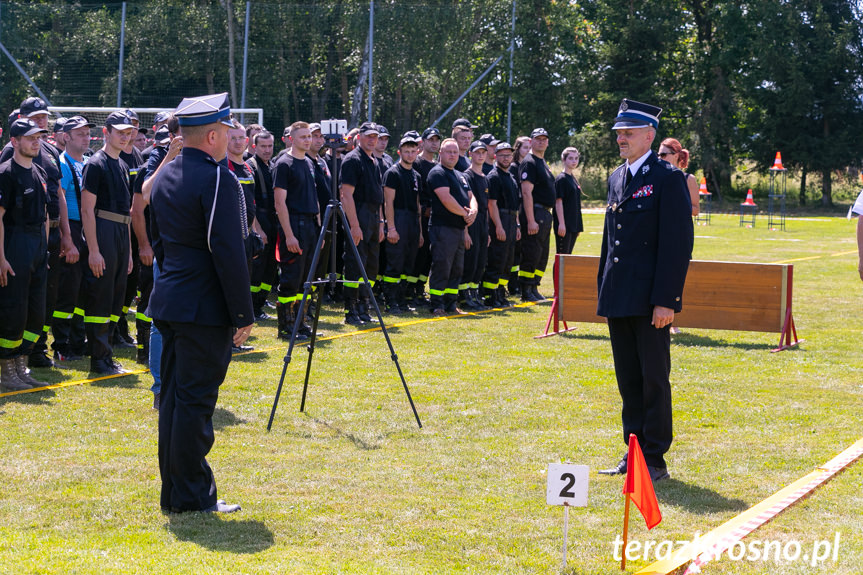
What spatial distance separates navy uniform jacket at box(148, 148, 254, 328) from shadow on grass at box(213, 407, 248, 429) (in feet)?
6.88

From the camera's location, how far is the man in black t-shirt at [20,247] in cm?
786

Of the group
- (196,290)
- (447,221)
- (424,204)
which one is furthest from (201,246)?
(424,204)

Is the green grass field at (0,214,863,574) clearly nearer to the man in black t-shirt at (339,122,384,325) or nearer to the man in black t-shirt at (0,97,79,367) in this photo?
the man in black t-shirt at (0,97,79,367)

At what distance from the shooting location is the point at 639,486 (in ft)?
14.4

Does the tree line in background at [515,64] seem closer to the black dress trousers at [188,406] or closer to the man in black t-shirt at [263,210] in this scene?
the man in black t-shirt at [263,210]

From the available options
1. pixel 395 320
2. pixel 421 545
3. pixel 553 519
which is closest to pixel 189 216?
pixel 421 545

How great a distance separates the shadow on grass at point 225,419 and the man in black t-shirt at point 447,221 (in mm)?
5613

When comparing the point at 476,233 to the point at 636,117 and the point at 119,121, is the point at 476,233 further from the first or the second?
the point at 636,117

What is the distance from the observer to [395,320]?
1249 centimetres

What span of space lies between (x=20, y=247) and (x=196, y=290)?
3664mm

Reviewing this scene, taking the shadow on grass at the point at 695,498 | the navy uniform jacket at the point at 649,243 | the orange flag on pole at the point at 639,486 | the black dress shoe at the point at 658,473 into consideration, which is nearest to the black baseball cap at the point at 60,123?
the navy uniform jacket at the point at 649,243

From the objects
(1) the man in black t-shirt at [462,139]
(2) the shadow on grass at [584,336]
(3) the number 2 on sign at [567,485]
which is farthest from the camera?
(1) the man in black t-shirt at [462,139]

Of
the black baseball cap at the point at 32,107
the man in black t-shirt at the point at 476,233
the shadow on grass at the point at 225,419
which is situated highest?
the black baseball cap at the point at 32,107

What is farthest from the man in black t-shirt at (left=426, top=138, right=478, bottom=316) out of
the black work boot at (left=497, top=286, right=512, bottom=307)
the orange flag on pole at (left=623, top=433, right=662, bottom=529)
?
the orange flag on pole at (left=623, top=433, right=662, bottom=529)
